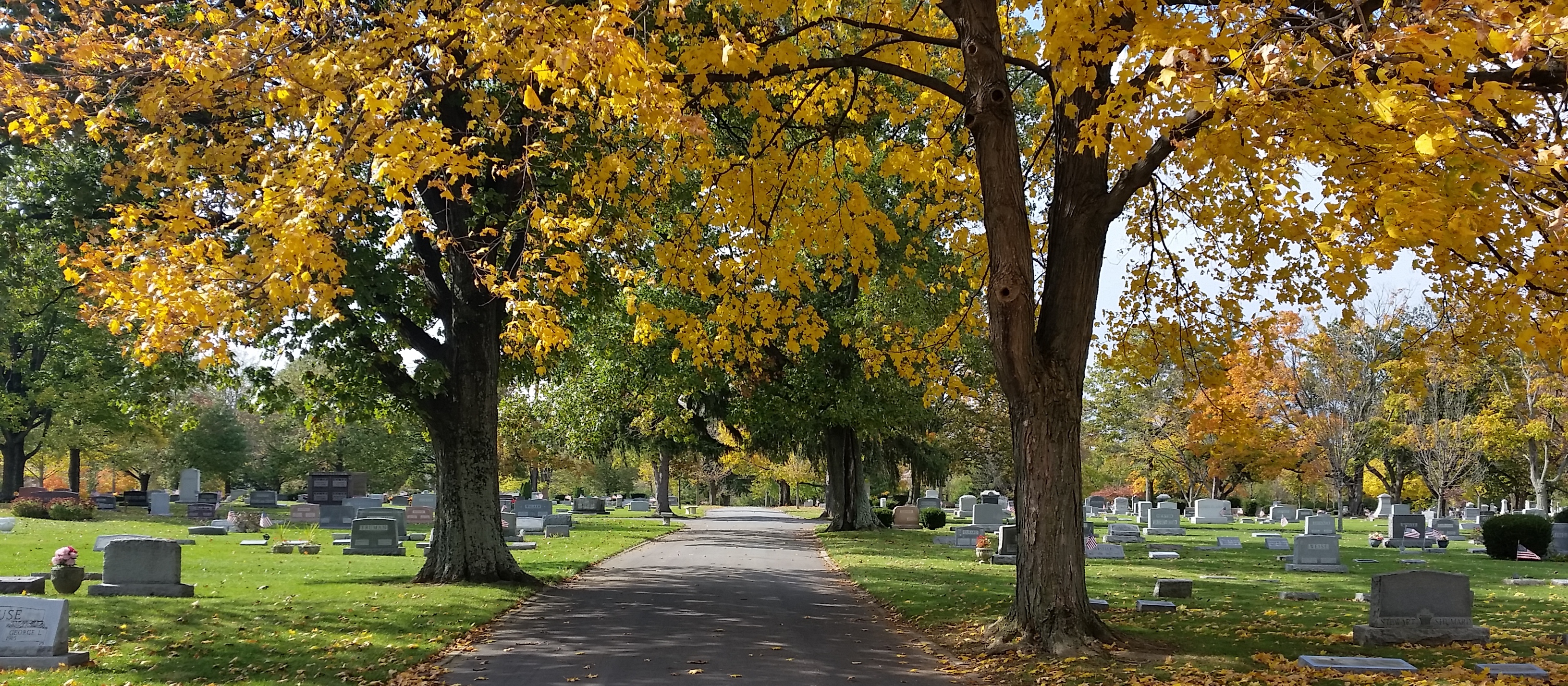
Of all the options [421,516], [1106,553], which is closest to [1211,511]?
[1106,553]

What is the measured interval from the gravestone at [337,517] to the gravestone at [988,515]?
18369mm

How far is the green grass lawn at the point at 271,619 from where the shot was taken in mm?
8172

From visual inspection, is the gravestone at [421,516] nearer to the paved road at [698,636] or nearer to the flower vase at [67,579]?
the paved road at [698,636]

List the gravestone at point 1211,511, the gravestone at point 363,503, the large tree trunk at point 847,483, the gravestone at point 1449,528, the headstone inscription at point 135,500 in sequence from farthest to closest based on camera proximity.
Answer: the gravestone at point 1211,511 < the headstone inscription at point 135,500 < the large tree trunk at point 847,483 < the gravestone at point 363,503 < the gravestone at point 1449,528

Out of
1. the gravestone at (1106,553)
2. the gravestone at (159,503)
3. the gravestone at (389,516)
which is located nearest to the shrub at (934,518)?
the gravestone at (1106,553)

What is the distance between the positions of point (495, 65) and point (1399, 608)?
382 inches

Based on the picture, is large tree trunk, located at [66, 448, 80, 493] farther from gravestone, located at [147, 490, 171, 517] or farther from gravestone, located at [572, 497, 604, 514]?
gravestone, located at [572, 497, 604, 514]

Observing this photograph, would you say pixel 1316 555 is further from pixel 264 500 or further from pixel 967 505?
pixel 264 500

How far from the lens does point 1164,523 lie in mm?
33969

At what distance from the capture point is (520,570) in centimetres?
1546

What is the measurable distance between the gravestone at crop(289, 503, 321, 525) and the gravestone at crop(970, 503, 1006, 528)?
20368mm

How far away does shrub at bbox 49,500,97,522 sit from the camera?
29094 millimetres

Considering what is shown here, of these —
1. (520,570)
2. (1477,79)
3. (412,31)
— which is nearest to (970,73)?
(1477,79)

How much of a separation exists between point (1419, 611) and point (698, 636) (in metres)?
7.12
